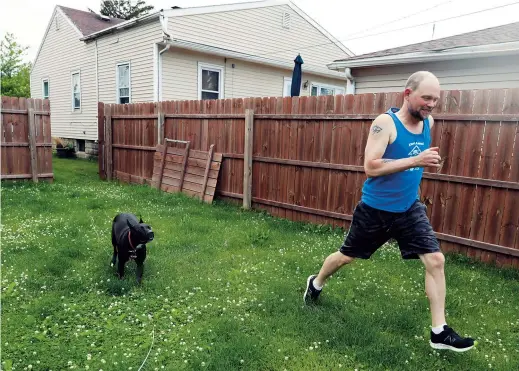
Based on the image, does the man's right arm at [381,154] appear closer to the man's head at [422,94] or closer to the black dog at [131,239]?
the man's head at [422,94]

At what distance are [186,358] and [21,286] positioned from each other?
2.12 metres

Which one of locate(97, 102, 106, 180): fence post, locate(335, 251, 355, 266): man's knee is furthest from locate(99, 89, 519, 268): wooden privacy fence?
locate(335, 251, 355, 266): man's knee

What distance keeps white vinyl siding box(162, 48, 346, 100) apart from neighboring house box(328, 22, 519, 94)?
5.54m

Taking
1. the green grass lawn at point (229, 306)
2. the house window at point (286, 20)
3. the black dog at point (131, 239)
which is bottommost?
the green grass lawn at point (229, 306)

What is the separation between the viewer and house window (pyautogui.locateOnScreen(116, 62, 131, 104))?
14.4 meters

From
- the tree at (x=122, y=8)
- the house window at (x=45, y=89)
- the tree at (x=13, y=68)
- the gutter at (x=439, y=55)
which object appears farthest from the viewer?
the tree at (x=122, y=8)

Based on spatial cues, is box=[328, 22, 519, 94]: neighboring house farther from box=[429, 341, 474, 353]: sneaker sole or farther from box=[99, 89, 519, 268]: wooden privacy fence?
box=[429, 341, 474, 353]: sneaker sole

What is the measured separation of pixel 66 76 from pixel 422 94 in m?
19.3

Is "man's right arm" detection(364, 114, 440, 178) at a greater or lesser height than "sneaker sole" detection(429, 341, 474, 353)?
greater

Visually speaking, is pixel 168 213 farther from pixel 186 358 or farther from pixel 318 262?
pixel 186 358

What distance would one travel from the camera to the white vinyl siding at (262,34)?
1332cm

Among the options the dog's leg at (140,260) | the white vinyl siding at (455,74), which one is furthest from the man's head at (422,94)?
the white vinyl siding at (455,74)

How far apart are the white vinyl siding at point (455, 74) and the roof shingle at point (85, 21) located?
13.3 meters

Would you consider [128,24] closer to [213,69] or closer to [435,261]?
[213,69]
